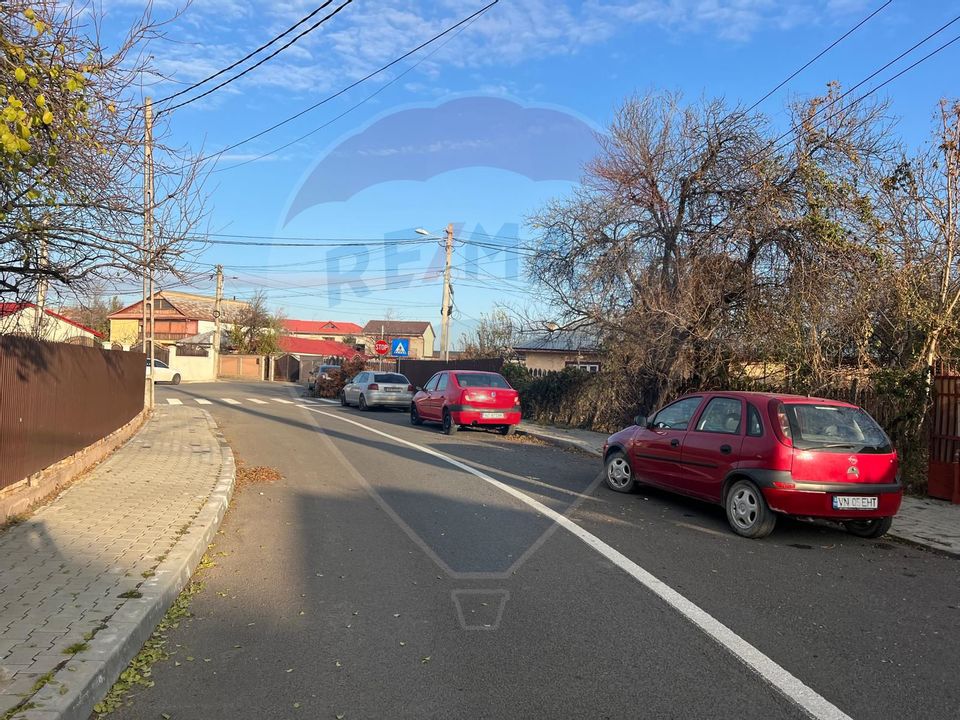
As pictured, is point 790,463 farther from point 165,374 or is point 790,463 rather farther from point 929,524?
point 165,374

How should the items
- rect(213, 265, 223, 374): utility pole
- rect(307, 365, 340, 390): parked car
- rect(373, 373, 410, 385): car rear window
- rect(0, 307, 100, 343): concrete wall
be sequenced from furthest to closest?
1. rect(213, 265, 223, 374): utility pole
2. rect(307, 365, 340, 390): parked car
3. rect(373, 373, 410, 385): car rear window
4. rect(0, 307, 100, 343): concrete wall

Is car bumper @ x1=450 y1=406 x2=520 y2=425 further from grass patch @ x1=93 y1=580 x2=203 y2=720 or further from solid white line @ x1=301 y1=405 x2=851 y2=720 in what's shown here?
grass patch @ x1=93 y1=580 x2=203 y2=720

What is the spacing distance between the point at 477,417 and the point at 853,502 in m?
10.8

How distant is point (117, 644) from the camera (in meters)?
4.00

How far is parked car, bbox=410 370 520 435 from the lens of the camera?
1706cm

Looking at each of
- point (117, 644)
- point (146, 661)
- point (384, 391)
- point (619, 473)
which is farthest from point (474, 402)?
point (117, 644)

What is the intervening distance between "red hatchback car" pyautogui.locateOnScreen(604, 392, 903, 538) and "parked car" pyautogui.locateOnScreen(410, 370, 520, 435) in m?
9.03

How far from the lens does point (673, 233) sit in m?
16.3

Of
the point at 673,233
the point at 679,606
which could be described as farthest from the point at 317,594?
the point at 673,233

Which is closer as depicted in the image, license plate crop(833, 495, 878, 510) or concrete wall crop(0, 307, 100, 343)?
license plate crop(833, 495, 878, 510)

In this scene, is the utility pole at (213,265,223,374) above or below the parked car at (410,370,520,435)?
above

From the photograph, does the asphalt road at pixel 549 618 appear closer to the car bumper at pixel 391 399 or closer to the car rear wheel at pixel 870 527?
the car rear wheel at pixel 870 527

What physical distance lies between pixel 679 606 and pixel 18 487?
6432 millimetres

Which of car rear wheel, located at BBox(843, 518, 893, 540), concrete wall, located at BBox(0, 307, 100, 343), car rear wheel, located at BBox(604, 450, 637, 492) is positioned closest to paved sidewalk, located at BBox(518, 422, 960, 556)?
car rear wheel, located at BBox(843, 518, 893, 540)
